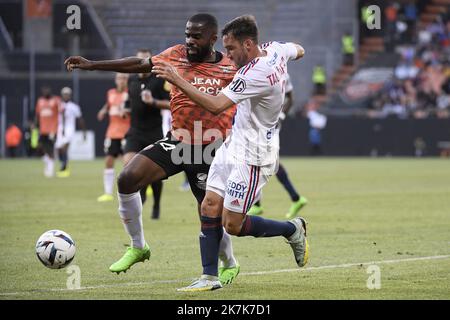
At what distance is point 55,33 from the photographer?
38594 mm

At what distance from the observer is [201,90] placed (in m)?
8.98

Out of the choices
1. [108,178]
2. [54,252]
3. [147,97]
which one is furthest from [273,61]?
[108,178]

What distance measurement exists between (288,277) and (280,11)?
3361 cm

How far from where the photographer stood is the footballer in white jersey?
315 inches

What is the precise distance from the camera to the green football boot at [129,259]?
9.03 meters

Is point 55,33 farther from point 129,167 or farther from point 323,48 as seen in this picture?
point 129,167

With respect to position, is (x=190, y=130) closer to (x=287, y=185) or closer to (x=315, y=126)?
(x=287, y=185)

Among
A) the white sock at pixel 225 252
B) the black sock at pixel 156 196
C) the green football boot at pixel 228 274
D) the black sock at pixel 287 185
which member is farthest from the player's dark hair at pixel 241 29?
the black sock at pixel 287 185

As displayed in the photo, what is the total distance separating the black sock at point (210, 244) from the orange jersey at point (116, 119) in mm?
10230

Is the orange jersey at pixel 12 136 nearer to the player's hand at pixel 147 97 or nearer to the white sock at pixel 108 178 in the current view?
the white sock at pixel 108 178

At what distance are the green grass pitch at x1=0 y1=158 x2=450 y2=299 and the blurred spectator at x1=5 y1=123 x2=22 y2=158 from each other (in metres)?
15.4

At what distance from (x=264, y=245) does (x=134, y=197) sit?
2794 millimetres
